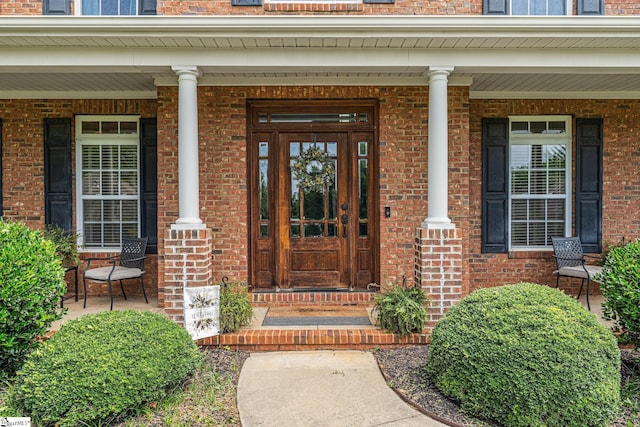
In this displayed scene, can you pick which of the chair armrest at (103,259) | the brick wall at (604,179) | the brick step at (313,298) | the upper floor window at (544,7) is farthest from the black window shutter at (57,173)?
the upper floor window at (544,7)

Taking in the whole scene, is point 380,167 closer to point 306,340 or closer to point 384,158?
point 384,158

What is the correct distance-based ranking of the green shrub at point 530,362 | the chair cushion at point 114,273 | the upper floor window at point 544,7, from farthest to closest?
the chair cushion at point 114,273
the upper floor window at point 544,7
the green shrub at point 530,362

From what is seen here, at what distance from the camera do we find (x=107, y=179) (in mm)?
6148

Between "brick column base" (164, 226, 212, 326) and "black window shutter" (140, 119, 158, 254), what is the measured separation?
1671 millimetres

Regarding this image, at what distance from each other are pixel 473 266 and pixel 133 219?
4.80 m

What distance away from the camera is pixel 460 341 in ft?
10.2

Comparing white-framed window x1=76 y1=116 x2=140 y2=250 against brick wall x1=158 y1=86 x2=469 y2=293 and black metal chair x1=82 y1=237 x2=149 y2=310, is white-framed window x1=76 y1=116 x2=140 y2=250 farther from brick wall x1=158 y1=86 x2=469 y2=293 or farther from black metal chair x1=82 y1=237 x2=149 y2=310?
brick wall x1=158 y1=86 x2=469 y2=293

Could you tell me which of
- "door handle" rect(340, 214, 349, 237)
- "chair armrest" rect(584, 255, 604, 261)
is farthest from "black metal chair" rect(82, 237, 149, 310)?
"chair armrest" rect(584, 255, 604, 261)

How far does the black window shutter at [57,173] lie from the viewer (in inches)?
235

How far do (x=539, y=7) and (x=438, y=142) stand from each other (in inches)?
100

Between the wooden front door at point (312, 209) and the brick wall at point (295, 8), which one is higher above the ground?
the brick wall at point (295, 8)

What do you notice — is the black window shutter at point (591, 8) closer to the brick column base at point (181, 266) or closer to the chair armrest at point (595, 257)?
the chair armrest at point (595, 257)

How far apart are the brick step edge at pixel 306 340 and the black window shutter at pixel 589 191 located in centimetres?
341

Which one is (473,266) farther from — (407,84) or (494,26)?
(494,26)
